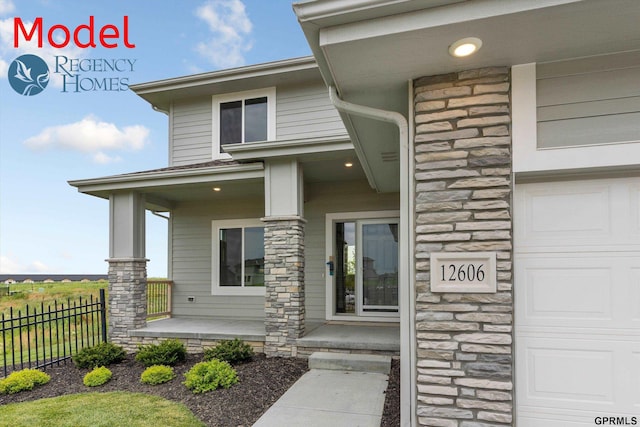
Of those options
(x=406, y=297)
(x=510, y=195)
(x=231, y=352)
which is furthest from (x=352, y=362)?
(x=510, y=195)

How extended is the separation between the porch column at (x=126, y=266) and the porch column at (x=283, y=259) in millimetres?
2802

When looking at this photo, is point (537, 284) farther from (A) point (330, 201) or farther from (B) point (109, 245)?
(B) point (109, 245)

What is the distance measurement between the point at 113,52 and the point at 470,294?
799 centimetres

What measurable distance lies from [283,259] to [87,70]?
5649mm

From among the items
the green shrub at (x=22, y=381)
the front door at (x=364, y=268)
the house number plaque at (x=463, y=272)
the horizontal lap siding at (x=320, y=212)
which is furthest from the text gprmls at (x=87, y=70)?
the house number plaque at (x=463, y=272)

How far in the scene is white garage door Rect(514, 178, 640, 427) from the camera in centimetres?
212

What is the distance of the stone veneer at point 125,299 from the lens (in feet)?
20.9

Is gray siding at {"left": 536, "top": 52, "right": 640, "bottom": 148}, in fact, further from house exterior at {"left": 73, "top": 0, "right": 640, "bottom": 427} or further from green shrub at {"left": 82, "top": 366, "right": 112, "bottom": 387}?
green shrub at {"left": 82, "top": 366, "right": 112, "bottom": 387}

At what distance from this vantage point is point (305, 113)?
7332 millimetres

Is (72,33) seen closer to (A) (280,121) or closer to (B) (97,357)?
(A) (280,121)

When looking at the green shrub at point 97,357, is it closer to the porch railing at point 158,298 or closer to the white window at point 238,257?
the porch railing at point 158,298

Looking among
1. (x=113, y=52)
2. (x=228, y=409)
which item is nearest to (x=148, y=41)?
(x=113, y=52)

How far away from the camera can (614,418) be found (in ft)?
6.98

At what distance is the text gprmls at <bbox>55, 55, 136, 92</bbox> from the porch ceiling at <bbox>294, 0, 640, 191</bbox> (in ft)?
22.1
